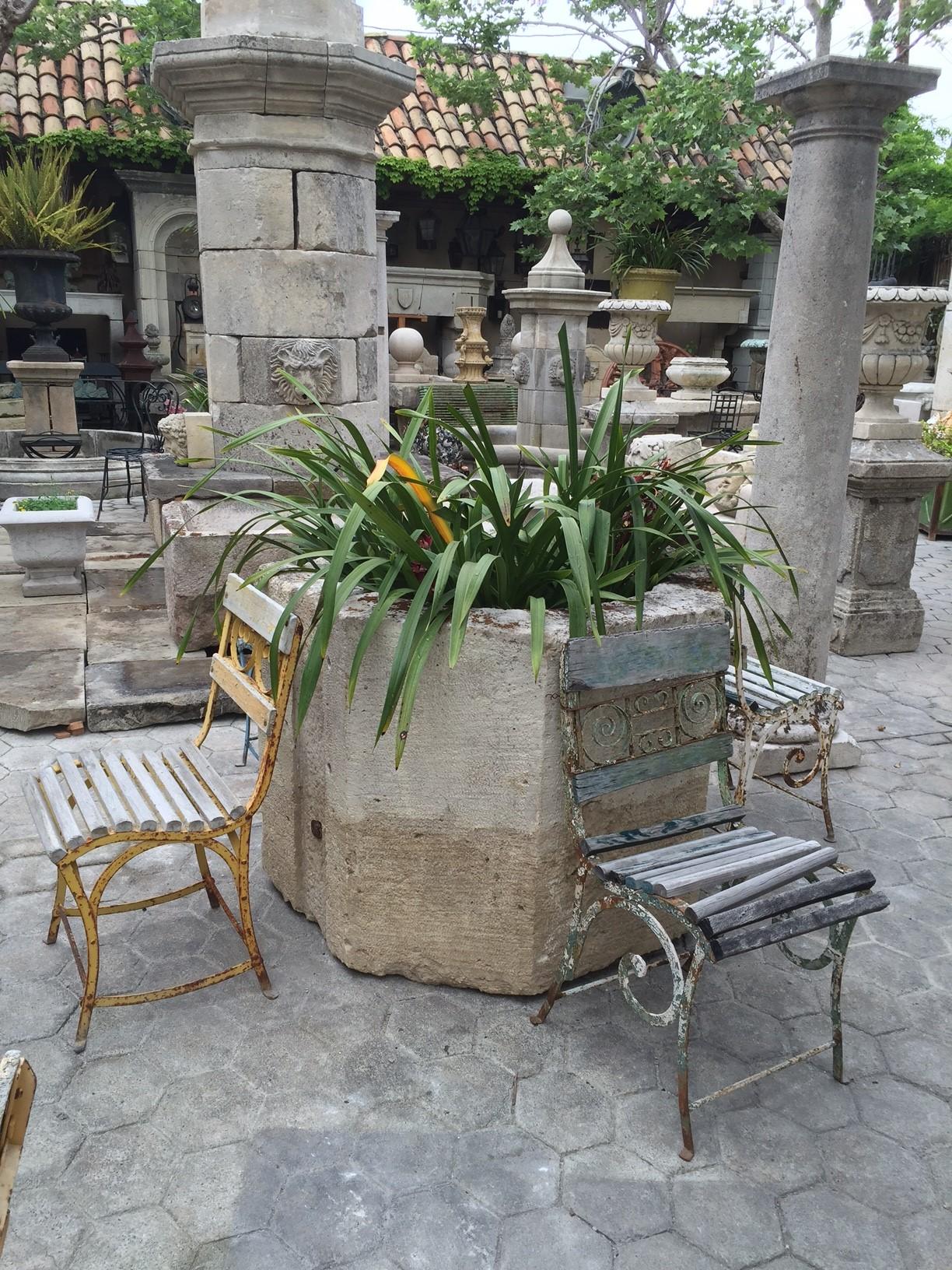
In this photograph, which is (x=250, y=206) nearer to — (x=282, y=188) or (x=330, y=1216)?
(x=282, y=188)

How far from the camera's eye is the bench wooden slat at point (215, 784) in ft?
8.14

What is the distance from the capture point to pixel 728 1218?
1.98 metres

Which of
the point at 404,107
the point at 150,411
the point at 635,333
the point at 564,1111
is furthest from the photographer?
the point at 404,107

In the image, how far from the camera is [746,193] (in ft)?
46.2

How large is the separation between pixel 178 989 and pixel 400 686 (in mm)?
949

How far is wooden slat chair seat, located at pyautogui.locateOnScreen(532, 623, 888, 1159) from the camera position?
2125 mm

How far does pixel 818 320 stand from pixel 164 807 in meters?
2.82

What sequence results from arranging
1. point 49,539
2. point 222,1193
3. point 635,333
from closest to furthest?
point 222,1193, point 49,539, point 635,333

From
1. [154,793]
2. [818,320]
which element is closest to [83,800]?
[154,793]

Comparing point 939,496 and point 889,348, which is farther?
point 939,496

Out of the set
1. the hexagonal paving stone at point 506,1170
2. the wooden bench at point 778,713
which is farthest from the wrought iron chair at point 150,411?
the hexagonal paving stone at point 506,1170

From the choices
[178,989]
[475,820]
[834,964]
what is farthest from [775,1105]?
[178,989]

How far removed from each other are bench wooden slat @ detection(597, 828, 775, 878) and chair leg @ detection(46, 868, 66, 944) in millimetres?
1318

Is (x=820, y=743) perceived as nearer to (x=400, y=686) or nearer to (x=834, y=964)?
(x=834, y=964)
